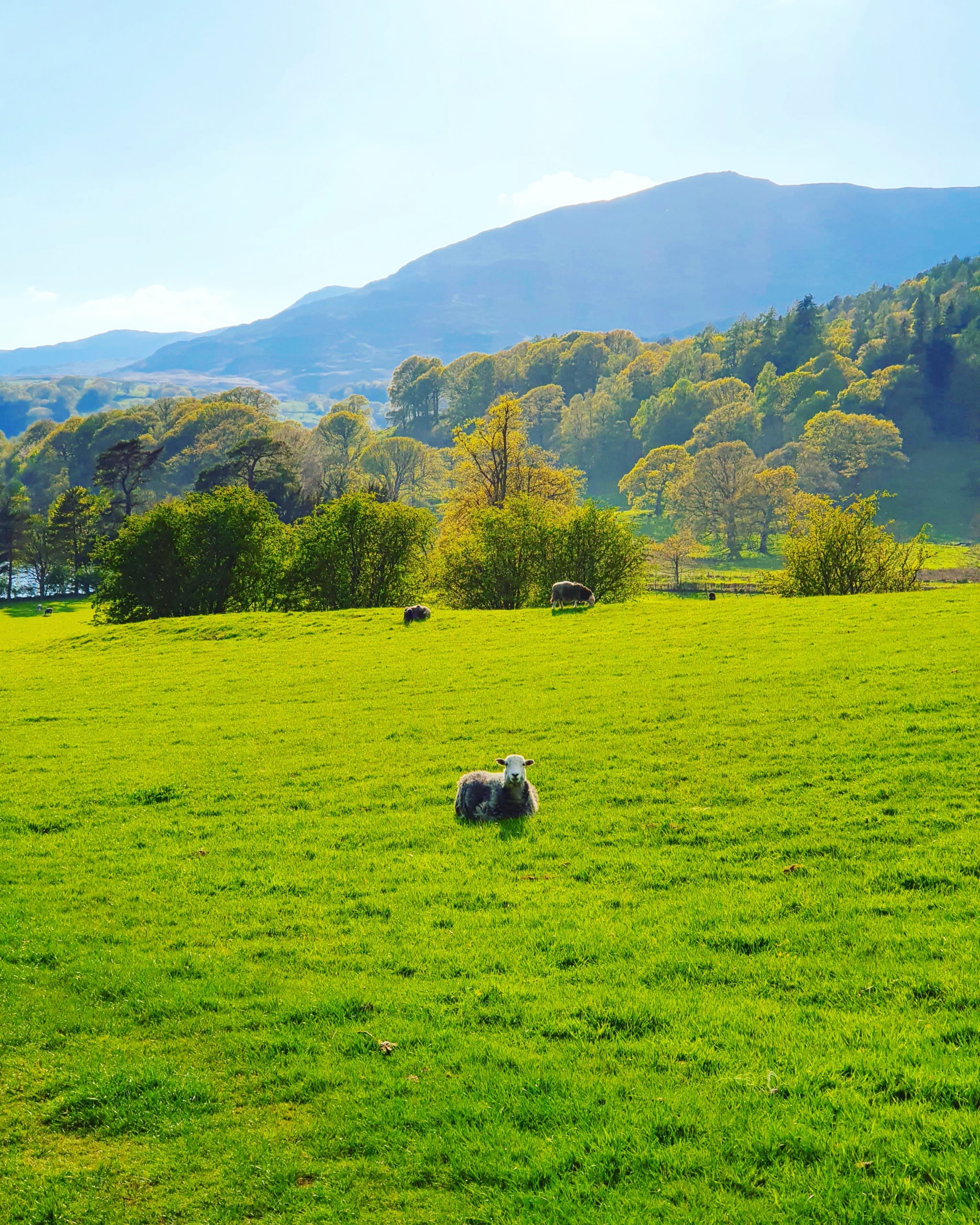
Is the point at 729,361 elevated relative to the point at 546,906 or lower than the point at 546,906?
elevated

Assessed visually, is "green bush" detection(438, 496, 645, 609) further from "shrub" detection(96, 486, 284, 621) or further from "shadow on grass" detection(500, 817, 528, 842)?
"shadow on grass" detection(500, 817, 528, 842)

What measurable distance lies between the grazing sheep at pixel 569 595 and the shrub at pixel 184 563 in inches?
890

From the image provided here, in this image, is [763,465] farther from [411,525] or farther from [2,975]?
[2,975]

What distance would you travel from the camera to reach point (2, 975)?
9.74m

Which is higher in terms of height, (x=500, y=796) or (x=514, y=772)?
(x=514, y=772)

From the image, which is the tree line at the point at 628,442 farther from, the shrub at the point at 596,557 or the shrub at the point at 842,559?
the shrub at the point at 842,559

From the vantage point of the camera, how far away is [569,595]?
39375 millimetres

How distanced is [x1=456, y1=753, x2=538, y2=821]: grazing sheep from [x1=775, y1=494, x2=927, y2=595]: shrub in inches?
1425

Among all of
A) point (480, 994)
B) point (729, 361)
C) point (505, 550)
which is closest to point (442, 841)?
point (480, 994)

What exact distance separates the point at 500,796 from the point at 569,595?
25.7 meters

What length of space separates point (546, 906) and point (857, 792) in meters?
6.62

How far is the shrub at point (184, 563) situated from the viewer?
50.1m

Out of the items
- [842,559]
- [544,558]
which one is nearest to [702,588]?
[842,559]

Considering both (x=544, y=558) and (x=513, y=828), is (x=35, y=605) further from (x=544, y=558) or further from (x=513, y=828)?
(x=513, y=828)
